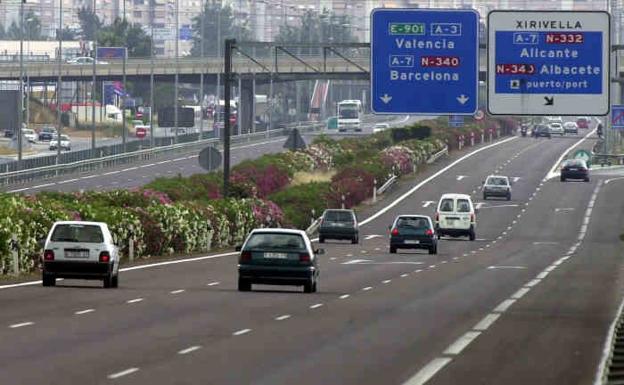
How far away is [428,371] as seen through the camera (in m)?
20.2

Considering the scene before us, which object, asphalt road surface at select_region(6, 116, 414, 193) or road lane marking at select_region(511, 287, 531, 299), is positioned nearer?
road lane marking at select_region(511, 287, 531, 299)

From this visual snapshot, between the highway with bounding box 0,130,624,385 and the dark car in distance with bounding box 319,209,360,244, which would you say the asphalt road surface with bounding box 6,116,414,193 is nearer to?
the dark car in distance with bounding box 319,209,360,244

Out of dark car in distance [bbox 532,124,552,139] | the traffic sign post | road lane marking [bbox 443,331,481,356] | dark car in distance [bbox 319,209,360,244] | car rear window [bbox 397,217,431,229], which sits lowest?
dark car in distance [bbox 319,209,360,244]

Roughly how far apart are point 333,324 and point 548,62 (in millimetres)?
14912

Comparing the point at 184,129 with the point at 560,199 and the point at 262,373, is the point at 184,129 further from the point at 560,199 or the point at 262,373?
the point at 262,373

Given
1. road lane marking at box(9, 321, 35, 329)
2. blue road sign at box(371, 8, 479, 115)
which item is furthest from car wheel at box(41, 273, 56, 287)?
blue road sign at box(371, 8, 479, 115)

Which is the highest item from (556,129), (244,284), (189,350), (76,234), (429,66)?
(429,66)

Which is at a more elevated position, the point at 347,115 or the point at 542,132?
Result: the point at 347,115

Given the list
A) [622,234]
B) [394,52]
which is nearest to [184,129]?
[622,234]

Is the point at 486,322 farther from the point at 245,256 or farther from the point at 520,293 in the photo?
the point at 520,293

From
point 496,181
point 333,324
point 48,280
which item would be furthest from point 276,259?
point 496,181

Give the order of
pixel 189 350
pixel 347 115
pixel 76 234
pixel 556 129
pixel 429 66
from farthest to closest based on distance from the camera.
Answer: pixel 347 115
pixel 556 129
pixel 429 66
pixel 76 234
pixel 189 350

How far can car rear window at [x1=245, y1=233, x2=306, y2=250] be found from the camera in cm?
3553

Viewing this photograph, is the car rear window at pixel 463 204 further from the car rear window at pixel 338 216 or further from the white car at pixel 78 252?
the white car at pixel 78 252
